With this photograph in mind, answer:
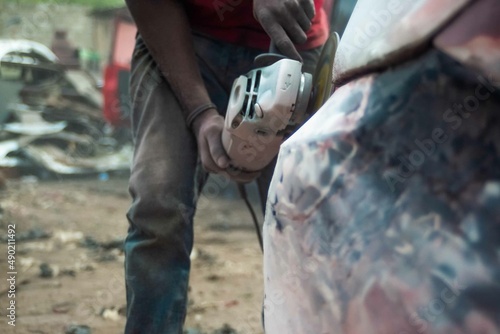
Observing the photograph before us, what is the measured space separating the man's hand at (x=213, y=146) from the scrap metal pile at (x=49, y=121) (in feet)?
19.7

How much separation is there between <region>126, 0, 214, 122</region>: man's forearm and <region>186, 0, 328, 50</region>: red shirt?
0.11m

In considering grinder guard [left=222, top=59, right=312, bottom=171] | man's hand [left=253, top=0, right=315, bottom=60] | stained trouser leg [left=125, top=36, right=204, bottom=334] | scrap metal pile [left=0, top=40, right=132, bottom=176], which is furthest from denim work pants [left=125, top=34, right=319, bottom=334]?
scrap metal pile [left=0, top=40, right=132, bottom=176]

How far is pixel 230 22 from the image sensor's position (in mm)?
1875

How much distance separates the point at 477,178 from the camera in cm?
65

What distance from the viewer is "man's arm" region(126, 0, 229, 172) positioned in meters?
1.74

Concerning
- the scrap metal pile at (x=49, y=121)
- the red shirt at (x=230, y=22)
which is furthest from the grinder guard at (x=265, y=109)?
the scrap metal pile at (x=49, y=121)

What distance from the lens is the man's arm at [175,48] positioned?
1.74m

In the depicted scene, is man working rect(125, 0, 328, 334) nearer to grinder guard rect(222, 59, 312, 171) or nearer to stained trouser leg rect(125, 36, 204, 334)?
stained trouser leg rect(125, 36, 204, 334)

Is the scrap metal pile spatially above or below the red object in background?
below

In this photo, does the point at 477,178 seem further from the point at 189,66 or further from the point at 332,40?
the point at 189,66

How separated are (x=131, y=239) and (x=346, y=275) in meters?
1.12

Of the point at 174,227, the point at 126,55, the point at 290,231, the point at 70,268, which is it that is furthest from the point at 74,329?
the point at 126,55

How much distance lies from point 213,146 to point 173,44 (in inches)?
13.9

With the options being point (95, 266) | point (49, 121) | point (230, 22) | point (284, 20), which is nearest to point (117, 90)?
point (49, 121)
